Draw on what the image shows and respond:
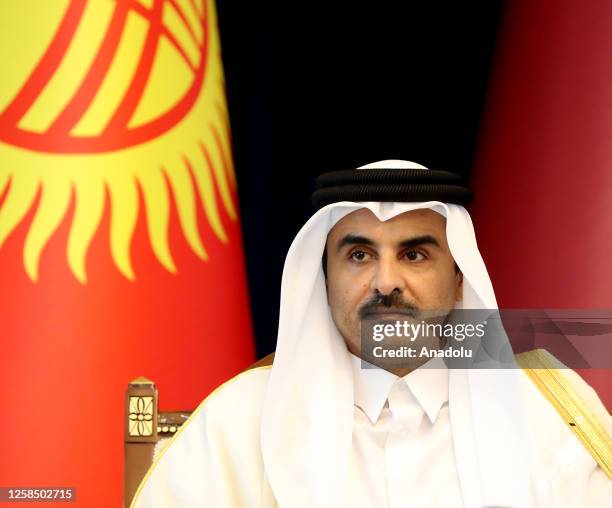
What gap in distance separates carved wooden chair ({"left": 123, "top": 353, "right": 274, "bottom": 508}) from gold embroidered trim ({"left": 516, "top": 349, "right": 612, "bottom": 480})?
23.0 inches

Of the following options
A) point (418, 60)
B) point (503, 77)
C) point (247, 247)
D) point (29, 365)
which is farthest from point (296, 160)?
point (29, 365)

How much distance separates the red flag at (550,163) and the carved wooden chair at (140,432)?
3.12 ft

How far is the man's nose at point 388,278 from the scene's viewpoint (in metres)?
1.72

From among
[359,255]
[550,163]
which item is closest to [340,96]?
[550,163]

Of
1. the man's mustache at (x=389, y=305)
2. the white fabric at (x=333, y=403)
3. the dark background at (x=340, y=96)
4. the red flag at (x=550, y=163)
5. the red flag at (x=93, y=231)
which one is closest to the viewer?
the white fabric at (x=333, y=403)

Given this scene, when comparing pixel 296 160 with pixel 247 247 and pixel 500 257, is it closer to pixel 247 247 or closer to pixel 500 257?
pixel 247 247

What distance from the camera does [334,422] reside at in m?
1.69

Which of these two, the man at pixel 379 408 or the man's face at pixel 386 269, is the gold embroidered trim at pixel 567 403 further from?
the man's face at pixel 386 269

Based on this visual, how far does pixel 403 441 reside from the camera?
173 cm

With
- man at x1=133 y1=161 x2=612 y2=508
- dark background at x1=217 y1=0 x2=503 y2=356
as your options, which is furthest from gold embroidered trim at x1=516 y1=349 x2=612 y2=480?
dark background at x1=217 y1=0 x2=503 y2=356

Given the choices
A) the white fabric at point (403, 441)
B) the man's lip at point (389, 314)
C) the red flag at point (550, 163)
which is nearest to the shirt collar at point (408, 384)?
the white fabric at point (403, 441)

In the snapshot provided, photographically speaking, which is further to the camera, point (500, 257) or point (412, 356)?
point (500, 257)

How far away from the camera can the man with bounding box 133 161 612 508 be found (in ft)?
5.42

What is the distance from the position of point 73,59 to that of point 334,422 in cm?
114
